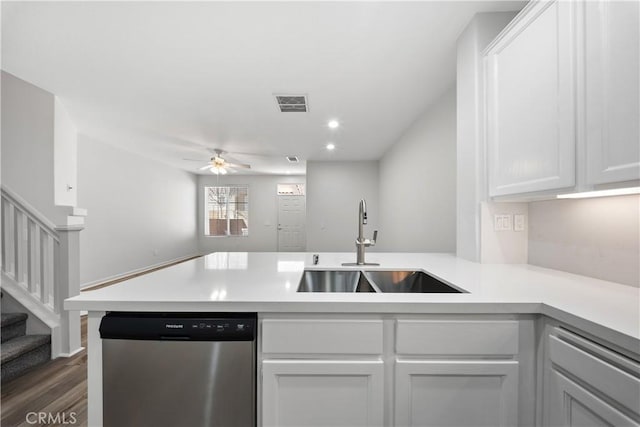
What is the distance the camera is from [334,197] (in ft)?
22.5

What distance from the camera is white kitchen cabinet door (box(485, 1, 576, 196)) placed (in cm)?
114

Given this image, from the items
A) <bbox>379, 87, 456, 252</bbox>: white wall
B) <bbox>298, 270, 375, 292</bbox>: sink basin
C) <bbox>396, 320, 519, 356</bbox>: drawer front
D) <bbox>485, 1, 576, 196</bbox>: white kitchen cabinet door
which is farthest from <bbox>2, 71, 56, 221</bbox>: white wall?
<bbox>379, 87, 456, 252</bbox>: white wall

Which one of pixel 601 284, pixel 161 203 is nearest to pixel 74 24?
pixel 601 284

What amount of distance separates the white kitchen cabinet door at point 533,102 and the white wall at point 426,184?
1.26 metres

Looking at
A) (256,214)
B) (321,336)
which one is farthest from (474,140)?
(256,214)

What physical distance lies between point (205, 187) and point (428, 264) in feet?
28.0

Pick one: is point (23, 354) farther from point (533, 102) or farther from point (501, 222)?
point (533, 102)

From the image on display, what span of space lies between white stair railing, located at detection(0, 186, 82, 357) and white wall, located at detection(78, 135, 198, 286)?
2.33m

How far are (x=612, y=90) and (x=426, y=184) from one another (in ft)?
8.55

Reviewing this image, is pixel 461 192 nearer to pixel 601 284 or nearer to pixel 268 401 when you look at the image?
pixel 601 284

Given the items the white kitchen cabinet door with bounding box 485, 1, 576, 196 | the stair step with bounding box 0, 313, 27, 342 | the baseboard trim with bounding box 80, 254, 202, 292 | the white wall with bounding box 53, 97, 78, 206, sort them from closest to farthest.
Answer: the white kitchen cabinet door with bounding box 485, 1, 576, 196 < the stair step with bounding box 0, 313, 27, 342 < the white wall with bounding box 53, 97, 78, 206 < the baseboard trim with bounding box 80, 254, 202, 292

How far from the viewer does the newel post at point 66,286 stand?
2596 mm

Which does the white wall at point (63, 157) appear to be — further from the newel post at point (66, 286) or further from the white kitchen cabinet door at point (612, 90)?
the white kitchen cabinet door at point (612, 90)

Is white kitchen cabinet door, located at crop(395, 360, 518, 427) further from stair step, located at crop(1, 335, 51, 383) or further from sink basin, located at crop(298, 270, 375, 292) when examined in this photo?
stair step, located at crop(1, 335, 51, 383)
